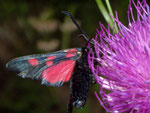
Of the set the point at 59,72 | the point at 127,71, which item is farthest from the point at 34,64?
the point at 127,71

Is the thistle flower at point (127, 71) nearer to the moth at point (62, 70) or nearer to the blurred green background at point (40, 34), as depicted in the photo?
the moth at point (62, 70)

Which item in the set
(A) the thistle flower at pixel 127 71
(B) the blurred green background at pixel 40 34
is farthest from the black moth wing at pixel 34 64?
(B) the blurred green background at pixel 40 34

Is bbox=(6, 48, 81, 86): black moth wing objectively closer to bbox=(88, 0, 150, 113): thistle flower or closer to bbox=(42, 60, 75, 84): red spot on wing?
bbox=(42, 60, 75, 84): red spot on wing

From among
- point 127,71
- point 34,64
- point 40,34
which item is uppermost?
point 34,64

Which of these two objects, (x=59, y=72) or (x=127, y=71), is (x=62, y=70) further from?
(x=127, y=71)

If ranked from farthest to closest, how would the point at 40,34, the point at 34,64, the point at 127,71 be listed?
the point at 40,34 → the point at 34,64 → the point at 127,71
